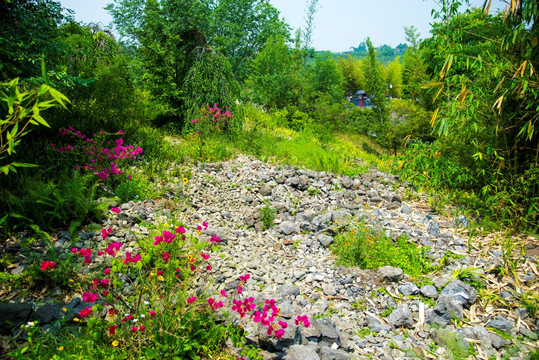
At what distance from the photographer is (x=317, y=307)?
9.07 ft

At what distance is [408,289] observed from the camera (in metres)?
2.97

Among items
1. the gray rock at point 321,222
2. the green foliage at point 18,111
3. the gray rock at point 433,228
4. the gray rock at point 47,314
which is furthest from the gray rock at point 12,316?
the gray rock at point 433,228

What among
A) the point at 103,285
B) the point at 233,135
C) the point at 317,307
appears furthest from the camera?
the point at 233,135

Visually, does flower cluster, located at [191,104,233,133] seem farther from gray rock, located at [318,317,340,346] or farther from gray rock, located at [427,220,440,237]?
gray rock, located at [318,317,340,346]

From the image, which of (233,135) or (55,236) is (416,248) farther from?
(233,135)

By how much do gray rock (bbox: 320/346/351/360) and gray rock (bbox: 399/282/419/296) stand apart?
3.58ft

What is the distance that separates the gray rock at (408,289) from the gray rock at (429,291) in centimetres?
5

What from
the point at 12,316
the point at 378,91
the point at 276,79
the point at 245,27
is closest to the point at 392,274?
the point at 12,316

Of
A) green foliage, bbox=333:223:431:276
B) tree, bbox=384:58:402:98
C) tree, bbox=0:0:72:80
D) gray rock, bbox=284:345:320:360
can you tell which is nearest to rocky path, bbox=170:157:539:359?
gray rock, bbox=284:345:320:360

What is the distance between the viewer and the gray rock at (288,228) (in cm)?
390

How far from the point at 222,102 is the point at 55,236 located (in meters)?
4.72

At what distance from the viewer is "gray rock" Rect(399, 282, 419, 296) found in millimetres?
2945

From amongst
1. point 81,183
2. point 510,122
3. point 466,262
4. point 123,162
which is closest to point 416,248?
point 466,262

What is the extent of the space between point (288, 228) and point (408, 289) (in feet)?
5.09
